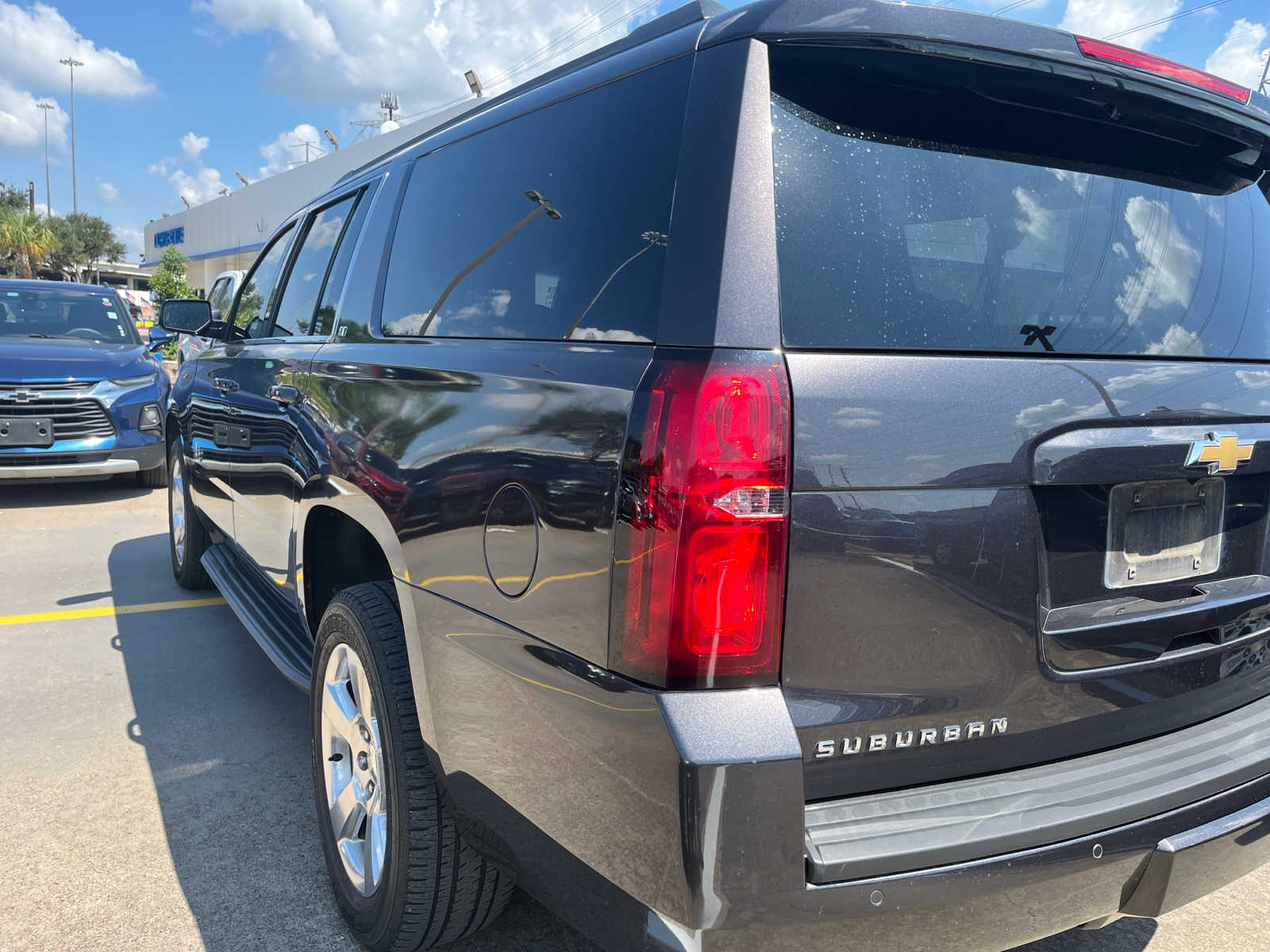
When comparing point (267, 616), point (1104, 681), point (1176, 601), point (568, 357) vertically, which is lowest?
point (267, 616)

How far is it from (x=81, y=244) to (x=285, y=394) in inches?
3123

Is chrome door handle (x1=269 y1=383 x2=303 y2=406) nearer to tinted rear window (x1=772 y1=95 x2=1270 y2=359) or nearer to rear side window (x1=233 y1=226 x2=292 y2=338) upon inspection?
rear side window (x1=233 y1=226 x2=292 y2=338)

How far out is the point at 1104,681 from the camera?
172 centimetres

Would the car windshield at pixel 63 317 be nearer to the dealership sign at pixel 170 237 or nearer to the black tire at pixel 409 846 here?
the black tire at pixel 409 846

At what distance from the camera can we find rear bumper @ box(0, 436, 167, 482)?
7.44m

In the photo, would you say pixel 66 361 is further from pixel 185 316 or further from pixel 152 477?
pixel 185 316

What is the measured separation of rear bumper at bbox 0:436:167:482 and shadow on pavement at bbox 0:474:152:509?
19.7 inches

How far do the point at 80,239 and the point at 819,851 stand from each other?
269 ft

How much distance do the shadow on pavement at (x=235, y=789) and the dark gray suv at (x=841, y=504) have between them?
0.42 m

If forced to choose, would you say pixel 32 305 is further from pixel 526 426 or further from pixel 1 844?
pixel 526 426

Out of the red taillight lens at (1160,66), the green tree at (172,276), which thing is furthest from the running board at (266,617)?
the green tree at (172,276)

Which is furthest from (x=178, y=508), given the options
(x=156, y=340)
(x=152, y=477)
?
(x=156, y=340)

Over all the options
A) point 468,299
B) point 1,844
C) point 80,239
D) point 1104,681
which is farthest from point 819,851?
point 80,239

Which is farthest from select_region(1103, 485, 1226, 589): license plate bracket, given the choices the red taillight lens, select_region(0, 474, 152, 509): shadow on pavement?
select_region(0, 474, 152, 509): shadow on pavement
